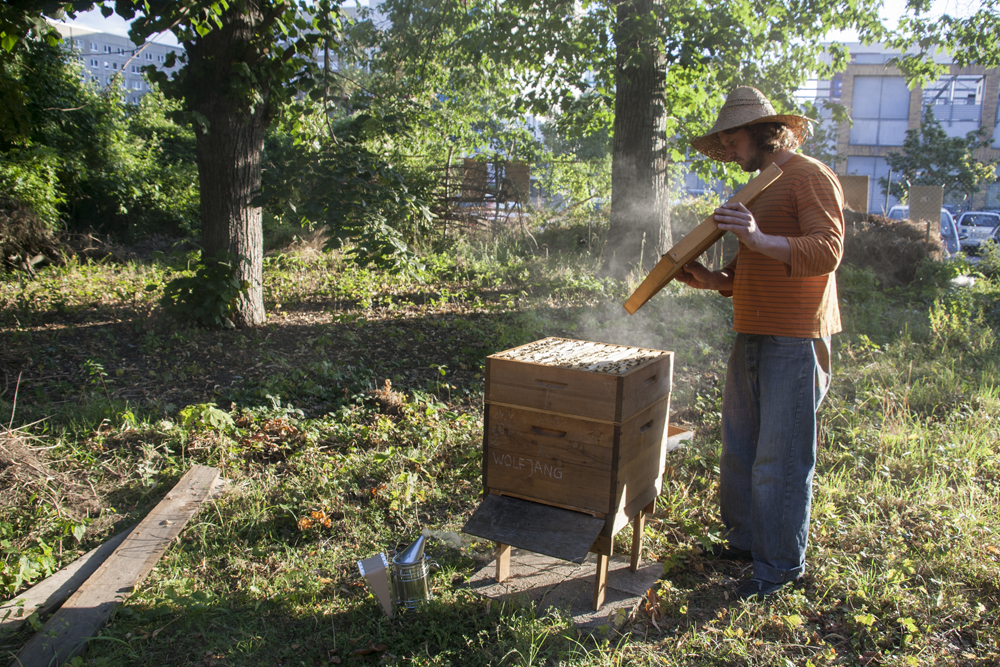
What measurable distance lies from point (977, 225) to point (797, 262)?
25238 mm

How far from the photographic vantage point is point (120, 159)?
1196 cm

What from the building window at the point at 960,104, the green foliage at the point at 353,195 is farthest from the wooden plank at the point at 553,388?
the building window at the point at 960,104

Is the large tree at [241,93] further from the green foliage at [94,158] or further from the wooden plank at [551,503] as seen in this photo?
the wooden plank at [551,503]

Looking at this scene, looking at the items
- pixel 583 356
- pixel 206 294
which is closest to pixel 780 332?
pixel 583 356

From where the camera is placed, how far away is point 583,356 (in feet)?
9.50

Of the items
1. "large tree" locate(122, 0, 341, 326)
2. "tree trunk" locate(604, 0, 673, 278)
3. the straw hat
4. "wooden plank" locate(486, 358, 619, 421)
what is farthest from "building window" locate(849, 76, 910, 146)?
"wooden plank" locate(486, 358, 619, 421)

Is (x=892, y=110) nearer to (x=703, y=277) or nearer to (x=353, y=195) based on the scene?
(x=353, y=195)

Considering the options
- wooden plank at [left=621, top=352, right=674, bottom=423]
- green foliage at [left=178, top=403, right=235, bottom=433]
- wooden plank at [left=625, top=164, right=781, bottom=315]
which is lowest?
green foliage at [left=178, top=403, right=235, bottom=433]

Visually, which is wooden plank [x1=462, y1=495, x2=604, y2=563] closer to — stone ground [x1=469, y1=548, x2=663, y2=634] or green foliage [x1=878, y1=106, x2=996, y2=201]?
stone ground [x1=469, y1=548, x2=663, y2=634]

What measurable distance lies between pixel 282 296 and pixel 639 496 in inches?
237

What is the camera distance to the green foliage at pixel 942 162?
29547mm

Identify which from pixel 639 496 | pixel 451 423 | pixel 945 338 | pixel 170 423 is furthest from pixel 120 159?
pixel 945 338

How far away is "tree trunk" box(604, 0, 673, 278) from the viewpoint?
26.7 ft

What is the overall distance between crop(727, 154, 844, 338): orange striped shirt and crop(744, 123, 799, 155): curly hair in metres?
0.10
